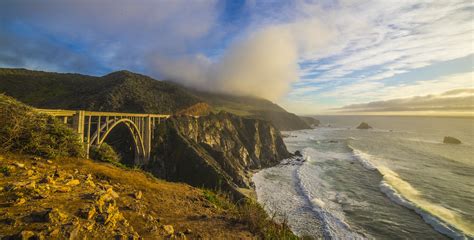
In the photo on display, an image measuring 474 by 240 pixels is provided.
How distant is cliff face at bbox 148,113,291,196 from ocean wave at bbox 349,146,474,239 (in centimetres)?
1760

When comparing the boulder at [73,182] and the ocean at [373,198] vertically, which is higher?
the boulder at [73,182]

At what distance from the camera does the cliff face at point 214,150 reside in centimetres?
2797

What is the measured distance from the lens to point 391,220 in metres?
20.0

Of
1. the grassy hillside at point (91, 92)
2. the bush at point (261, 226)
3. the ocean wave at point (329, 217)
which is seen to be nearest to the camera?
the bush at point (261, 226)

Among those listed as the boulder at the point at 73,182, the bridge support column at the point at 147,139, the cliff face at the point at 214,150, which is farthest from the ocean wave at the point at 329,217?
the bridge support column at the point at 147,139

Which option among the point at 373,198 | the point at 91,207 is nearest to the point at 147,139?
the point at 91,207

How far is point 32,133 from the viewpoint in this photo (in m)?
7.66

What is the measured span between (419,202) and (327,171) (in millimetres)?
14354

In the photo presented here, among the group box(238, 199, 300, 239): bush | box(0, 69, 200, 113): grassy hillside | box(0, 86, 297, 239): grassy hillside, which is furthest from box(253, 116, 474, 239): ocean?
box(0, 69, 200, 113): grassy hillside

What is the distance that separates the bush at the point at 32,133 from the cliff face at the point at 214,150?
7084 mm

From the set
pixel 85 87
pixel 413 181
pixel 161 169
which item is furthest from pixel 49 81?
pixel 413 181

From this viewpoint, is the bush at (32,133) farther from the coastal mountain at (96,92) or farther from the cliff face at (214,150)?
the coastal mountain at (96,92)

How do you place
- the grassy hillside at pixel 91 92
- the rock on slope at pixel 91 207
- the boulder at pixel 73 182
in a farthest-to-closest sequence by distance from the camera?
the grassy hillside at pixel 91 92 → the boulder at pixel 73 182 → the rock on slope at pixel 91 207

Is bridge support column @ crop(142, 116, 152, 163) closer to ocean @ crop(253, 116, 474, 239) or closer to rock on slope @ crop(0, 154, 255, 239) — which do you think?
ocean @ crop(253, 116, 474, 239)
